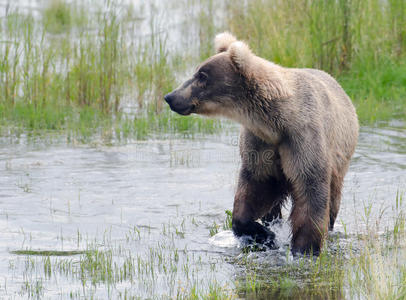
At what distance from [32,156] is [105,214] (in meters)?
2.43

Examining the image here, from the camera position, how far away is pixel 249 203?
5836mm

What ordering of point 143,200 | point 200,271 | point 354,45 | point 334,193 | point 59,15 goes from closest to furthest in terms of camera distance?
point 200,271 < point 334,193 < point 143,200 < point 354,45 < point 59,15

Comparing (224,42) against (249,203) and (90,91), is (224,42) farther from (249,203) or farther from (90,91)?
(90,91)

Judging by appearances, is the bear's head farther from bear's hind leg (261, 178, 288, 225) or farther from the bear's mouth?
bear's hind leg (261, 178, 288, 225)

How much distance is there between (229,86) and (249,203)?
99cm

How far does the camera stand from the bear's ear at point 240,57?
5457 millimetres

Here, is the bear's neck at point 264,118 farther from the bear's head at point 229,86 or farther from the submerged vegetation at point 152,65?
the submerged vegetation at point 152,65

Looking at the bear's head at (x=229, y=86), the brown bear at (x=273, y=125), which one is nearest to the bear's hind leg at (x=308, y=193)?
the brown bear at (x=273, y=125)

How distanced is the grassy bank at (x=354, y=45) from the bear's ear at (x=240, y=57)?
5652 millimetres

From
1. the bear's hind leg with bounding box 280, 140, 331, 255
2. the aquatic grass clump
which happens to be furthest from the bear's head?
the aquatic grass clump

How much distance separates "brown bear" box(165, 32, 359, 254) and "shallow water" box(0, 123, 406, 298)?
0.41 metres

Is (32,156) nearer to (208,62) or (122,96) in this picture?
(122,96)

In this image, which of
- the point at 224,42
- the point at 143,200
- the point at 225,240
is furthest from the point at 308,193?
the point at 143,200

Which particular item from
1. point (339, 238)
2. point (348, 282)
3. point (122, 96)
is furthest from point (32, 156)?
point (348, 282)
